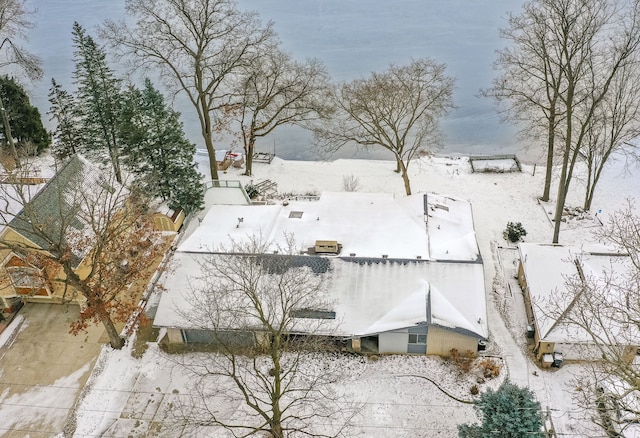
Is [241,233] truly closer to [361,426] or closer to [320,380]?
[320,380]

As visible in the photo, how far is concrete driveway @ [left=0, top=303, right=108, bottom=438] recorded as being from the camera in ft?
68.1

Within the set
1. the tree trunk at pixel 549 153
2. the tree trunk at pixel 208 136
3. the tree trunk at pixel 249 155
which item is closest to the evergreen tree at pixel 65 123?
the tree trunk at pixel 208 136

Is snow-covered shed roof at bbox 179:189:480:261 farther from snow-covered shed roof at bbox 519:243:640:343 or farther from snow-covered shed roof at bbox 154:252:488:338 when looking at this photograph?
snow-covered shed roof at bbox 519:243:640:343

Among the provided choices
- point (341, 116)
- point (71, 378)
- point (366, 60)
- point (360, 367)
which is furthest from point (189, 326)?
point (366, 60)

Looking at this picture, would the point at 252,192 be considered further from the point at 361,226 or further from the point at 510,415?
the point at 510,415

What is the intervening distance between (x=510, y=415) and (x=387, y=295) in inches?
305

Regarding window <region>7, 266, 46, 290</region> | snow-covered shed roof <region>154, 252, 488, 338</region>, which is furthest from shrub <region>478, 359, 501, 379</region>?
A: window <region>7, 266, 46, 290</region>

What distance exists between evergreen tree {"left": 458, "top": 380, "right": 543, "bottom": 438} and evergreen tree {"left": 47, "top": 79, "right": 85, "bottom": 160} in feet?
94.8

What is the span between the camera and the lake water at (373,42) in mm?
40375

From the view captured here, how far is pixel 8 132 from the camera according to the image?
31.1 metres

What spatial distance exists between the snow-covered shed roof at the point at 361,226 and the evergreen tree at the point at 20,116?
17.0m

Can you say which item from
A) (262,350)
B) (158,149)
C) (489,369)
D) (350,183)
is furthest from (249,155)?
(489,369)

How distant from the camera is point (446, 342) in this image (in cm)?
2242

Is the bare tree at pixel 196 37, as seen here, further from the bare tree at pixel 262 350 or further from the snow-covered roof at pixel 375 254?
the bare tree at pixel 262 350
